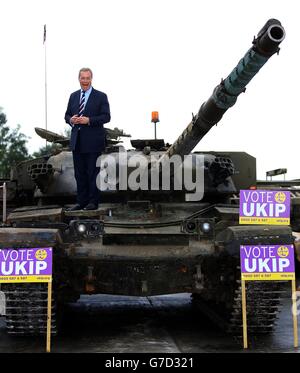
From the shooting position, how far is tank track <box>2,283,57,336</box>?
24.5ft

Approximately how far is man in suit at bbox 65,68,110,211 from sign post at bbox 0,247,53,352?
4.75ft

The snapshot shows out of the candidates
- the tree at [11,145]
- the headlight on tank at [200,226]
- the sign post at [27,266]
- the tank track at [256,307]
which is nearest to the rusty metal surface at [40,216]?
the sign post at [27,266]

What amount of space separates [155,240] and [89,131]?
70.8 inches

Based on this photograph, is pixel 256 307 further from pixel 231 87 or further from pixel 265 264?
pixel 231 87

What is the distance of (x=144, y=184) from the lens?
9.20m

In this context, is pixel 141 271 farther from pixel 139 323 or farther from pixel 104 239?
pixel 139 323

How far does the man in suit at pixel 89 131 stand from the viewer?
861 cm

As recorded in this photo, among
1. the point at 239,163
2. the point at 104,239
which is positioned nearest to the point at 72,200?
the point at 104,239

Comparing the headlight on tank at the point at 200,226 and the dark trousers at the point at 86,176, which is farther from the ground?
the dark trousers at the point at 86,176

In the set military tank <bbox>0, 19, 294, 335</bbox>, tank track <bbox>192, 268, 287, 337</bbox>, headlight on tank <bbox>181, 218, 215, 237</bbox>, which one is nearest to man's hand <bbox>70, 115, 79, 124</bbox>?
military tank <bbox>0, 19, 294, 335</bbox>

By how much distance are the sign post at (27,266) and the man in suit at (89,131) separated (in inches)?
57.0

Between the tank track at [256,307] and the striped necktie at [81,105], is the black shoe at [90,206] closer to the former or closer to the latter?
the striped necktie at [81,105]

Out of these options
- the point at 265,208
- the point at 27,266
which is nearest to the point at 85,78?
the point at 27,266

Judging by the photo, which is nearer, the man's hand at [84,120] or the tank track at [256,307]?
the tank track at [256,307]
